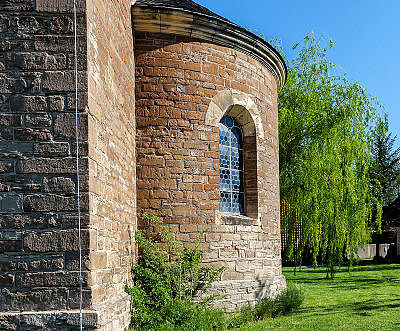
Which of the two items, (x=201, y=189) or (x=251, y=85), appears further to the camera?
(x=251, y=85)

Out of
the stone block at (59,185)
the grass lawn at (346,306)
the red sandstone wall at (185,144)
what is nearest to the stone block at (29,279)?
the stone block at (59,185)

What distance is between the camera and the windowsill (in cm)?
777

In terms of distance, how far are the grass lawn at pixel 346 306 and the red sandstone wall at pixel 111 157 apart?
301 centimetres

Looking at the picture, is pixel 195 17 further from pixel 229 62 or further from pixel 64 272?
pixel 64 272

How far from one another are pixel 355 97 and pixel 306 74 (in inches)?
68.2

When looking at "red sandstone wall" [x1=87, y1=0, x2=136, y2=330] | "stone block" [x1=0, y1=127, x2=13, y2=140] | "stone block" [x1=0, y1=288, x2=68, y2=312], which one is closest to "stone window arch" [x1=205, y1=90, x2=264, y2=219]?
"red sandstone wall" [x1=87, y1=0, x2=136, y2=330]

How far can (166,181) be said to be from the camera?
7.29m

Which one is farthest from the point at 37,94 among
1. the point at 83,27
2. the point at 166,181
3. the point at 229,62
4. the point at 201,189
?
the point at 229,62

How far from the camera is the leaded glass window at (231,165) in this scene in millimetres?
8367

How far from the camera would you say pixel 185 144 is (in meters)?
7.51

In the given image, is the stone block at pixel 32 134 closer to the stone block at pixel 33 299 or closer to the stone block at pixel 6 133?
the stone block at pixel 6 133

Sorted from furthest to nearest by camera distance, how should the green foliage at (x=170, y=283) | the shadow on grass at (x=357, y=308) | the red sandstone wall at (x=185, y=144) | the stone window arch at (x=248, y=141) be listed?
the shadow on grass at (x=357, y=308), the stone window arch at (x=248, y=141), the red sandstone wall at (x=185, y=144), the green foliage at (x=170, y=283)

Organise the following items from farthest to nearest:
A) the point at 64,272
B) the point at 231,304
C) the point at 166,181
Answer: the point at 231,304
the point at 166,181
the point at 64,272

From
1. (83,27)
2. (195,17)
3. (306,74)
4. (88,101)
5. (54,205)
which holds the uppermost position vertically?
(306,74)
